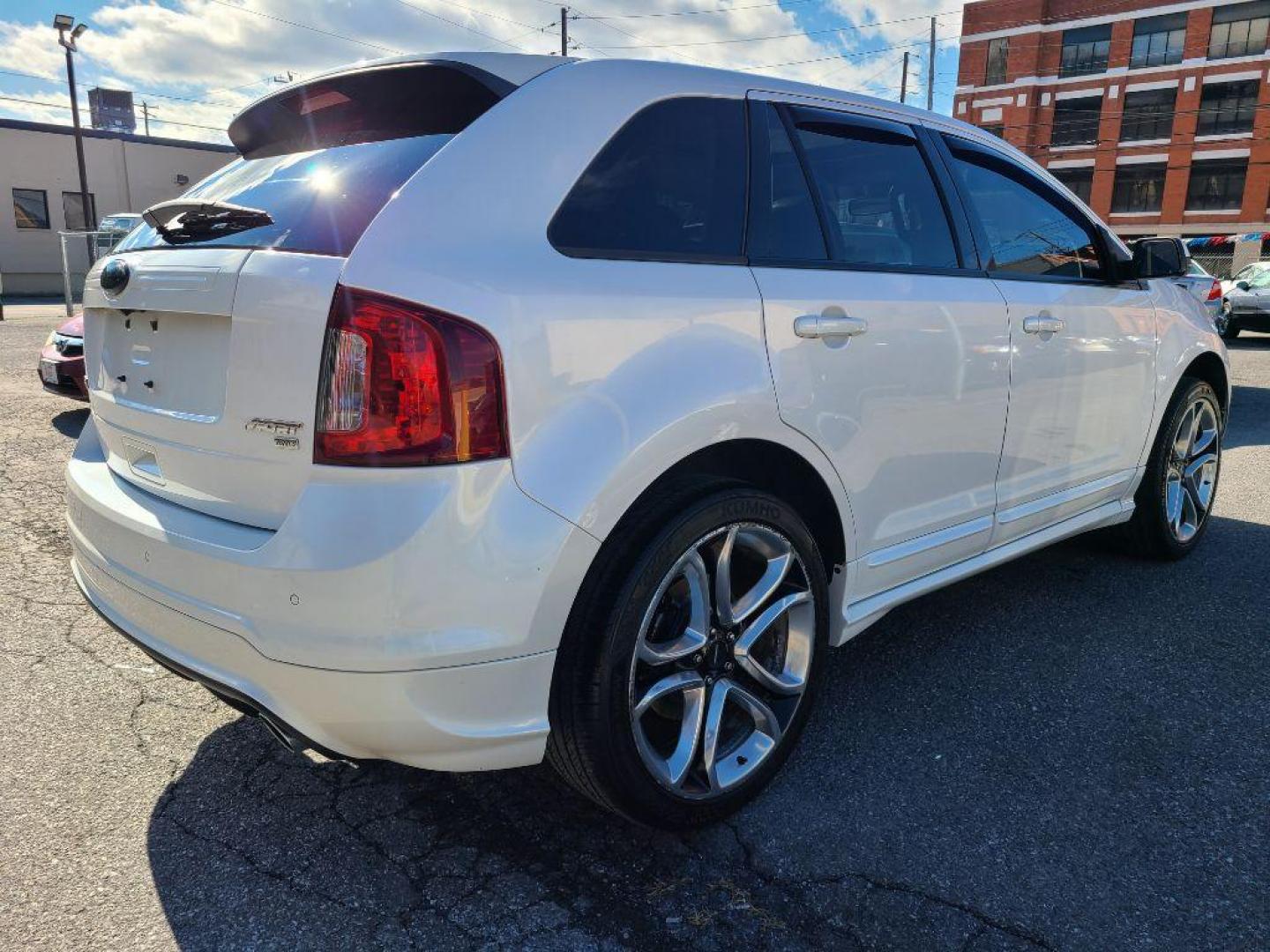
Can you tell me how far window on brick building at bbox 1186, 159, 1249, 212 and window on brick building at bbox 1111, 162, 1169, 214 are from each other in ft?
4.38

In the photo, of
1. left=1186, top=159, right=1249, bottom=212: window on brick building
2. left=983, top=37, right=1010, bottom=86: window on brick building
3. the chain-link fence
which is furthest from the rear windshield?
left=983, top=37, right=1010, bottom=86: window on brick building

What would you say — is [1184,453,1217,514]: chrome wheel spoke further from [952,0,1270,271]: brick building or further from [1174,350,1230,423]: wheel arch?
[952,0,1270,271]: brick building

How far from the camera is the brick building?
144 feet

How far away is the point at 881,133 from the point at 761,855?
216 cm

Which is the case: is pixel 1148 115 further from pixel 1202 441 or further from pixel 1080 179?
pixel 1202 441

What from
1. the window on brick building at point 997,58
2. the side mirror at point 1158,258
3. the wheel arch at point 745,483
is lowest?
the wheel arch at point 745,483

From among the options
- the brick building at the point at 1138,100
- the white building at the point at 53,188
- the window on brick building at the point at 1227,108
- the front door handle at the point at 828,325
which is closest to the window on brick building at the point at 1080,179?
the brick building at the point at 1138,100

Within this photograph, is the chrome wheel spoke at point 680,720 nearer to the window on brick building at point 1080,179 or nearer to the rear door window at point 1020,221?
the rear door window at point 1020,221

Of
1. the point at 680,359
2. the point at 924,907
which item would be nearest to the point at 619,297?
the point at 680,359

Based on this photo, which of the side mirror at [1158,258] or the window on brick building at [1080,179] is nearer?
the side mirror at [1158,258]

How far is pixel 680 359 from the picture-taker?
6.99 ft

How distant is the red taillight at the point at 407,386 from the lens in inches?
71.0

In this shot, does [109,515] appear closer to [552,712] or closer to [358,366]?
[358,366]

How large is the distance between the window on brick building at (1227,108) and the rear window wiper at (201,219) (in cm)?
5307
